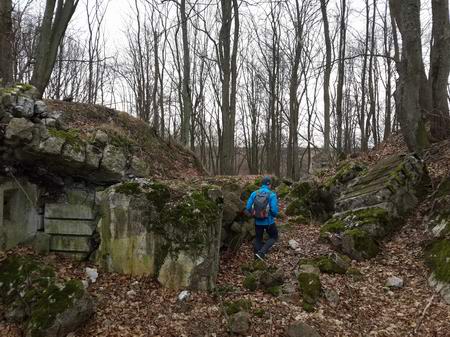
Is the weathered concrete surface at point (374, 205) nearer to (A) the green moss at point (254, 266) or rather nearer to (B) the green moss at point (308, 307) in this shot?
(A) the green moss at point (254, 266)

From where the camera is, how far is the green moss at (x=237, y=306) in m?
5.19

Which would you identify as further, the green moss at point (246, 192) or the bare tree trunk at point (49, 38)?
the bare tree trunk at point (49, 38)

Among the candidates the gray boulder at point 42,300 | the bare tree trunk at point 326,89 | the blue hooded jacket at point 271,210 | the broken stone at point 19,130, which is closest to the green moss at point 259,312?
the blue hooded jacket at point 271,210

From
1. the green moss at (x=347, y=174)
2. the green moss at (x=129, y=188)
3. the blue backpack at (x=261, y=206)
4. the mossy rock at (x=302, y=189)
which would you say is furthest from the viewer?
the mossy rock at (x=302, y=189)

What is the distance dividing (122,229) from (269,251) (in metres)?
3.04

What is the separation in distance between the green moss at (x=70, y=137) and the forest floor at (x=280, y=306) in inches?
80.4

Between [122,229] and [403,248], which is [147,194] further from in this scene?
[403,248]

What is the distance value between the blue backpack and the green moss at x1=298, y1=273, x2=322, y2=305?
1.48 metres

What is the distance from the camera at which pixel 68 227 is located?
670 centimetres

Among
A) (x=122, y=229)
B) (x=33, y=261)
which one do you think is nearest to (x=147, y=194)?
(x=122, y=229)

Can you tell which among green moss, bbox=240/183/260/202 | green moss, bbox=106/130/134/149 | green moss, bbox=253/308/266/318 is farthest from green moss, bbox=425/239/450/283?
green moss, bbox=106/130/134/149

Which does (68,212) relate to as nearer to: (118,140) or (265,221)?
(118,140)

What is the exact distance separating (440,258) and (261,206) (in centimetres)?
317

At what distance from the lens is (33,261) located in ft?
18.8
